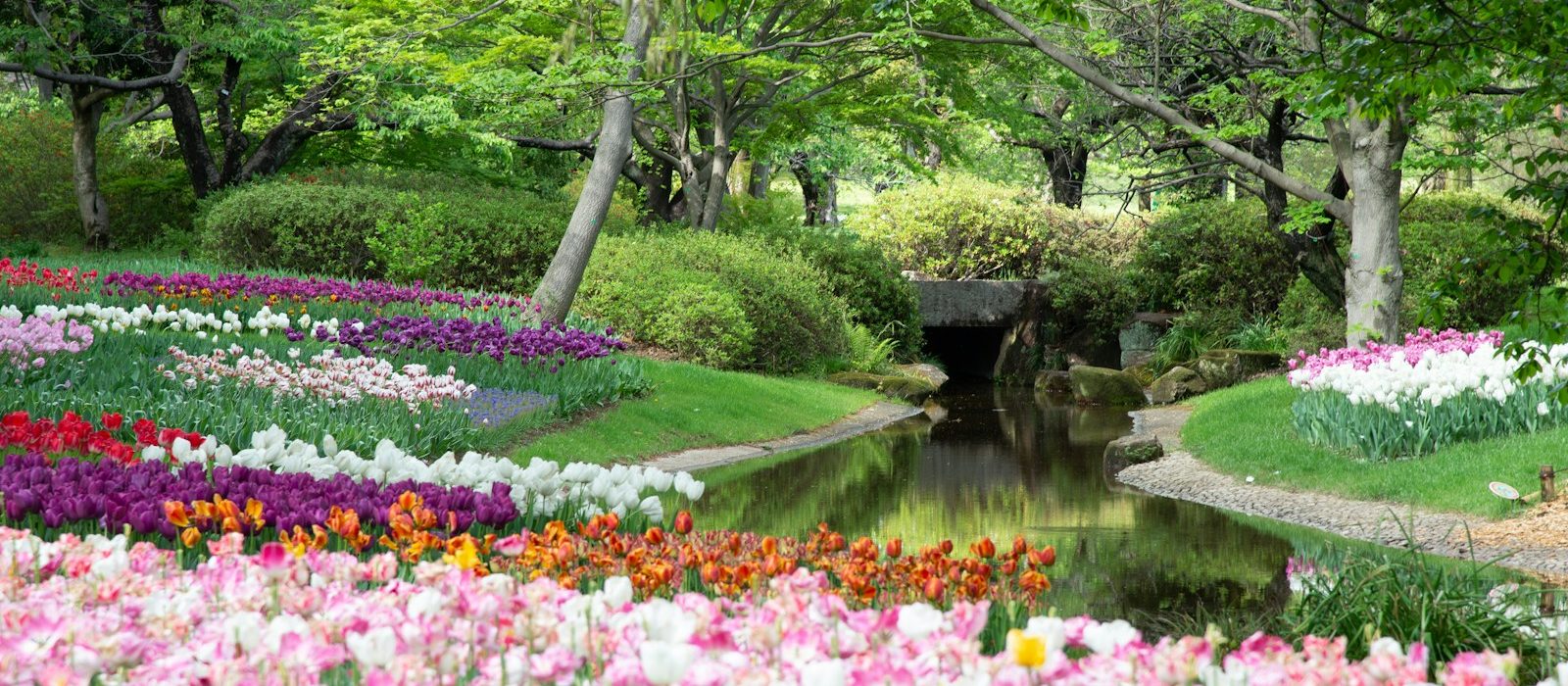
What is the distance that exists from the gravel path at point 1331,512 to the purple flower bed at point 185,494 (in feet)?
14.4

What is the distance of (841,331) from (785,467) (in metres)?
7.83

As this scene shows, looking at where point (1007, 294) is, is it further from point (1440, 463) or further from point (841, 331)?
point (1440, 463)

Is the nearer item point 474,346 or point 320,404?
point 320,404

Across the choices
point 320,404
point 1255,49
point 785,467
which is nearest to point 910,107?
point 1255,49

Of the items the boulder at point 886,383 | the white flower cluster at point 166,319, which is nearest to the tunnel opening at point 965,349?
the boulder at point 886,383

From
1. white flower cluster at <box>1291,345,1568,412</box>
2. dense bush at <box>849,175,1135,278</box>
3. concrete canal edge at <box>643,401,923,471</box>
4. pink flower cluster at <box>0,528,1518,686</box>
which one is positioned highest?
dense bush at <box>849,175,1135,278</box>

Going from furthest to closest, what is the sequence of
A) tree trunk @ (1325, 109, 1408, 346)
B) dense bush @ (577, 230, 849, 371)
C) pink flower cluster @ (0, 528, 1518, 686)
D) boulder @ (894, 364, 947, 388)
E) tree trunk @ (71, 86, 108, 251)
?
tree trunk @ (71, 86, 108, 251) < boulder @ (894, 364, 947, 388) < dense bush @ (577, 230, 849, 371) < tree trunk @ (1325, 109, 1408, 346) < pink flower cluster @ (0, 528, 1518, 686)

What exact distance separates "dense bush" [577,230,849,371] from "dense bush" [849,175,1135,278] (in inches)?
278

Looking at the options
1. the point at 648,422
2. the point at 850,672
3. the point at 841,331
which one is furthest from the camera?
the point at 841,331

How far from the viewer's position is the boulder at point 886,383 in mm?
18812

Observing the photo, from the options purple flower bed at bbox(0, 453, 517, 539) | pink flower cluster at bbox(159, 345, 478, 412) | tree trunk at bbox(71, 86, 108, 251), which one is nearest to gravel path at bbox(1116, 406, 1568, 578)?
purple flower bed at bbox(0, 453, 517, 539)

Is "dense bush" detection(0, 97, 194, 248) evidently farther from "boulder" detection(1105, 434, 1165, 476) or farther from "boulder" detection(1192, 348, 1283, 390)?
"boulder" detection(1105, 434, 1165, 476)

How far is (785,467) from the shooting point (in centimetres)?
1254

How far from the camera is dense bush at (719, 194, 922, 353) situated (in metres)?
21.8
